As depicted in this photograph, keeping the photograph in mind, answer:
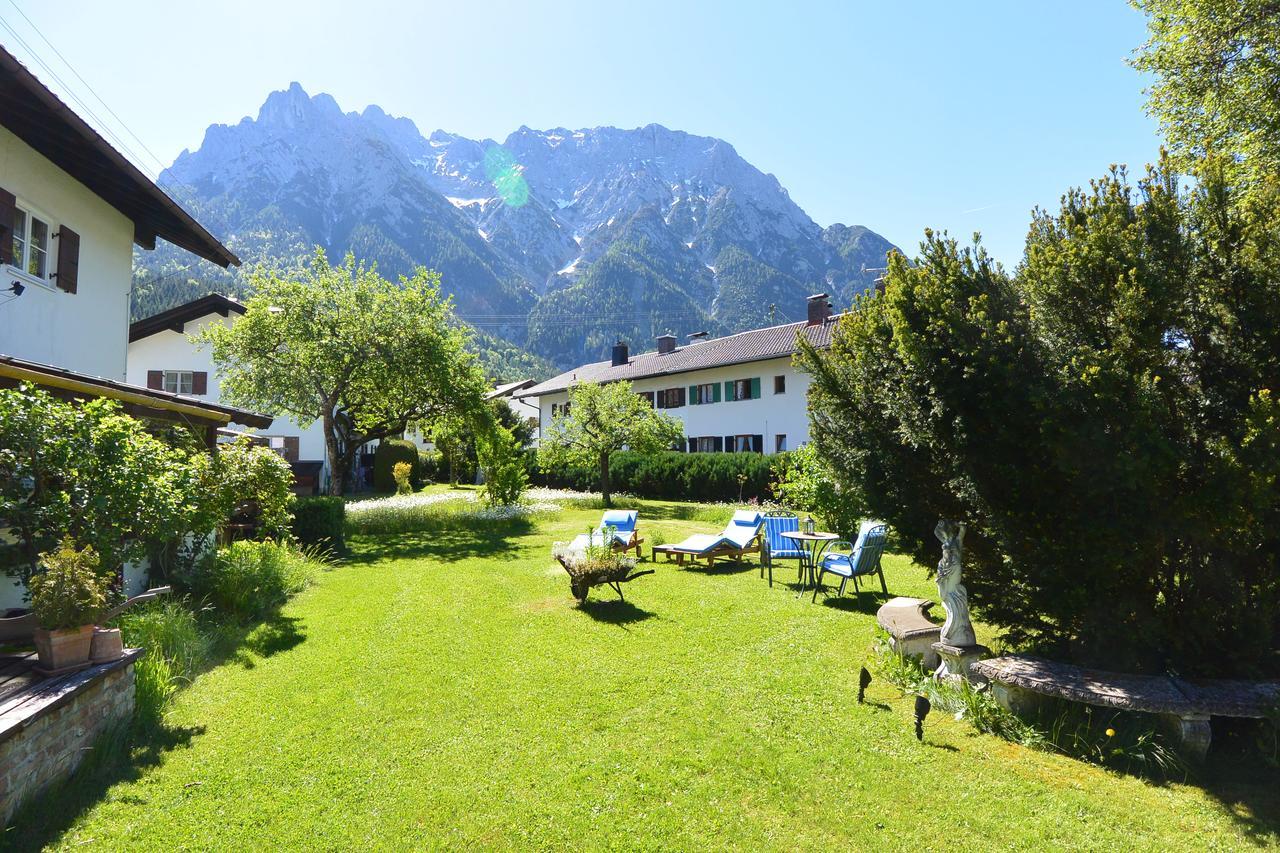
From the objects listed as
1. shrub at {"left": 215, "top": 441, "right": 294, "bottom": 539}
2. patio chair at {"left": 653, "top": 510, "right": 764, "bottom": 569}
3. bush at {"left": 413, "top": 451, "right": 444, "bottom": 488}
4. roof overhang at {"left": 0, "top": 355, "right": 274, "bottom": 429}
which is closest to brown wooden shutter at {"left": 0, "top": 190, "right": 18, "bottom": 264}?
roof overhang at {"left": 0, "top": 355, "right": 274, "bottom": 429}

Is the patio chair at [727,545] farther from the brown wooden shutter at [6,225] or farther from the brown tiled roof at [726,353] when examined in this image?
the brown tiled roof at [726,353]

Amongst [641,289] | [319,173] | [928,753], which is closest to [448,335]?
[928,753]

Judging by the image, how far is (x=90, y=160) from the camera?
8.88 m

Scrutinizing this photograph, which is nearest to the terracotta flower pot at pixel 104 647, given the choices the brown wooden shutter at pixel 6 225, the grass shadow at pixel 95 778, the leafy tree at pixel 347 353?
the grass shadow at pixel 95 778

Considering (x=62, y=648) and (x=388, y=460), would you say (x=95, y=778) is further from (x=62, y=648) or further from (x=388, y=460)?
(x=388, y=460)

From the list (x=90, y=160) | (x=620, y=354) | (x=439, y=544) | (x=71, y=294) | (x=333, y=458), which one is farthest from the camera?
(x=620, y=354)

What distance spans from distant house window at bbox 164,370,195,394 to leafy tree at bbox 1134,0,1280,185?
31387 millimetres

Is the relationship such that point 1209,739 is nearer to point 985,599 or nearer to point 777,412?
point 985,599

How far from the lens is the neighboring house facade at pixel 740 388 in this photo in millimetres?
27375

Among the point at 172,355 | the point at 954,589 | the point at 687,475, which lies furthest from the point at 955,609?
the point at 172,355

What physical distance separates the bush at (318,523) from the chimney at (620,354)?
95.4 feet

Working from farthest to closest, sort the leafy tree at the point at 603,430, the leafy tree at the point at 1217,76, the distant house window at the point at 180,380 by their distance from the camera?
the distant house window at the point at 180,380 → the leafy tree at the point at 603,430 → the leafy tree at the point at 1217,76

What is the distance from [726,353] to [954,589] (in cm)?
2646

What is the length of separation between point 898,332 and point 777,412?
902 inches
